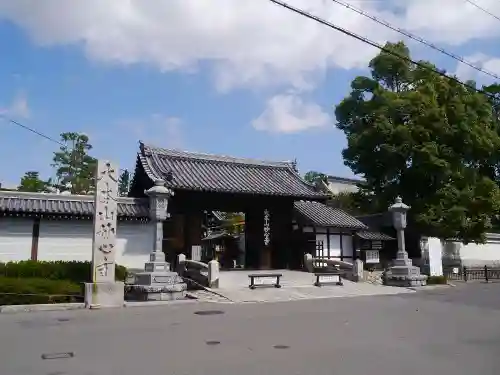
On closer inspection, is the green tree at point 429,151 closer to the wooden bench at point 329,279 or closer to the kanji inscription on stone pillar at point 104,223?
the wooden bench at point 329,279

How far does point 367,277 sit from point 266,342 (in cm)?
1683

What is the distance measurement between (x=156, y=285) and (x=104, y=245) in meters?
2.38

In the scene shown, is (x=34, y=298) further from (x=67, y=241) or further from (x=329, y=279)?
(x=329, y=279)

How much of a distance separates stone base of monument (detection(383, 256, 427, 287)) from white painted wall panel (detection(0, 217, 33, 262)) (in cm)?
1721

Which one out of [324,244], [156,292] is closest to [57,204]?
[156,292]

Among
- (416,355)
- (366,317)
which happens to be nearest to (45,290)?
(366,317)

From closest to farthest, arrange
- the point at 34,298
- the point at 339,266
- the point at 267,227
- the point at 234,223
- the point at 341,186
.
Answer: the point at 34,298
the point at 339,266
the point at 267,227
the point at 234,223
the point at 341,186

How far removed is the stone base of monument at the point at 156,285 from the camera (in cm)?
1589

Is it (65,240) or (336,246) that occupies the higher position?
(65,240)

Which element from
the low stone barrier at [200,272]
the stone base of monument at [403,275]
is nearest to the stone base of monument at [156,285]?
the low stone barrier at [200,272]

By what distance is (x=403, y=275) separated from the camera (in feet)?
73.5

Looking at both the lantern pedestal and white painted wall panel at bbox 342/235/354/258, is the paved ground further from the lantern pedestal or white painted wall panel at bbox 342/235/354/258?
white painted wall panel at bbox 342/235/354/258

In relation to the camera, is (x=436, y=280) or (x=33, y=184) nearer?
(x=436, y=280)

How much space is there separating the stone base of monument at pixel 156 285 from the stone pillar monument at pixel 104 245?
1256 mm
